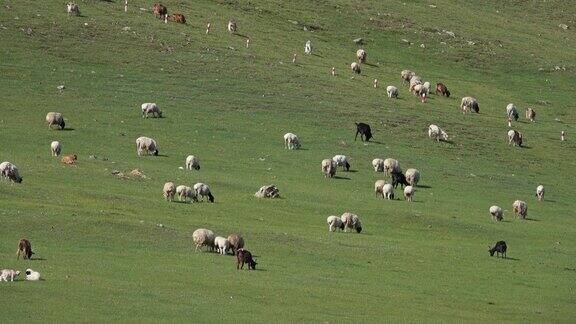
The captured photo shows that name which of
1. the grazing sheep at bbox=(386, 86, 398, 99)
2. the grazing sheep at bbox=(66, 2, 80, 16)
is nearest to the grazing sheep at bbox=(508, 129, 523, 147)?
the grazing sheep at bbox=(386, 86, 398, 99)

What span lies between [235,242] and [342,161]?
1997 centimetres

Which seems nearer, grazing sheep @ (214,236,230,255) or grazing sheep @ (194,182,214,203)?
grazing sheep @ (214,236,230,255)

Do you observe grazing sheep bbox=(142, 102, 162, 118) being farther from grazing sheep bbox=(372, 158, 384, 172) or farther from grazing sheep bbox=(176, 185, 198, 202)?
grazing sheep bbox=(176, 185, 198, 202)

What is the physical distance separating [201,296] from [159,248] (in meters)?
6.57

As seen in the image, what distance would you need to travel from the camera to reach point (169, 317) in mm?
32750

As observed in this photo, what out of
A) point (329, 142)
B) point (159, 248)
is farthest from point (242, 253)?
point (329, 142)

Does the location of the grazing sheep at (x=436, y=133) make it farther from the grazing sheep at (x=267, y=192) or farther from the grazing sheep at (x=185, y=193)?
the grazing sheep at (x=185, y=193)

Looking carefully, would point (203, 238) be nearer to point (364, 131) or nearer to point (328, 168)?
point (328, 168)

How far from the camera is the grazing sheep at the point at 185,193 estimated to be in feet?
169

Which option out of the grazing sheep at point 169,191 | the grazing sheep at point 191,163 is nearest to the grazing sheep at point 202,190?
the grazing sheep at point 169,191

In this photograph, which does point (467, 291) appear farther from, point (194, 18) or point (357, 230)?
point (194, 18)

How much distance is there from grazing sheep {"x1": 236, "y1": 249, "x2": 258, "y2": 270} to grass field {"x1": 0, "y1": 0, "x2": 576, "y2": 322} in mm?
345

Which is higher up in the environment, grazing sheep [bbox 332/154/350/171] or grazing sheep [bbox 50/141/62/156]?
grazing sheep [bbox 332/154/350/171]

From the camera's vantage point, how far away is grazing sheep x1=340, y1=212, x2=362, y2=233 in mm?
49406
